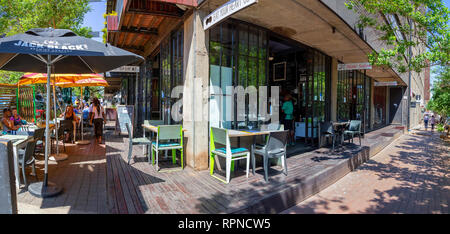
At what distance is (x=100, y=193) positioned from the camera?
12.5 ft

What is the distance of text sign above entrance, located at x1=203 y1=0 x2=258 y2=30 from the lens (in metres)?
3.58

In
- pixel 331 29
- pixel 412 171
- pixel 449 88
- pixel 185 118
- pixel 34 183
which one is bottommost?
pixel 412 171

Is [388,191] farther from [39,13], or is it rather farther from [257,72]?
[39,13]

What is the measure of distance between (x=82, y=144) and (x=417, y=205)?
8.88m

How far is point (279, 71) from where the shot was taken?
9.93 metres

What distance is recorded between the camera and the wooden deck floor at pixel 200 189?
336cm

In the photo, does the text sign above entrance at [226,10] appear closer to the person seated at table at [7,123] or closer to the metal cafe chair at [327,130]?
the person seated at table at [7,123]

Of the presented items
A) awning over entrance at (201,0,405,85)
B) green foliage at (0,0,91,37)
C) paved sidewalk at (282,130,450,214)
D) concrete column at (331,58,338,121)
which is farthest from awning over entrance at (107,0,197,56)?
concrete column at (331,58,338,121)

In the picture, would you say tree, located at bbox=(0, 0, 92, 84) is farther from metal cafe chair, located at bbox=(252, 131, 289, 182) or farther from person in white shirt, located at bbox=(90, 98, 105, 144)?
metal cafe chair, located at bbox=(252, 131, 289, 182)

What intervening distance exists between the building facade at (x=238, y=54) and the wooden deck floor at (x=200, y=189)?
0.88 meters

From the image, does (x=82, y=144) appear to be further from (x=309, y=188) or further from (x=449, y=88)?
(x=449, y=88)

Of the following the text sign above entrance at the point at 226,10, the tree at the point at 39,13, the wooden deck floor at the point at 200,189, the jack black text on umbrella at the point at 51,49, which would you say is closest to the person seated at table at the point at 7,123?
the jack black text on umbrella at the point at 51,49
